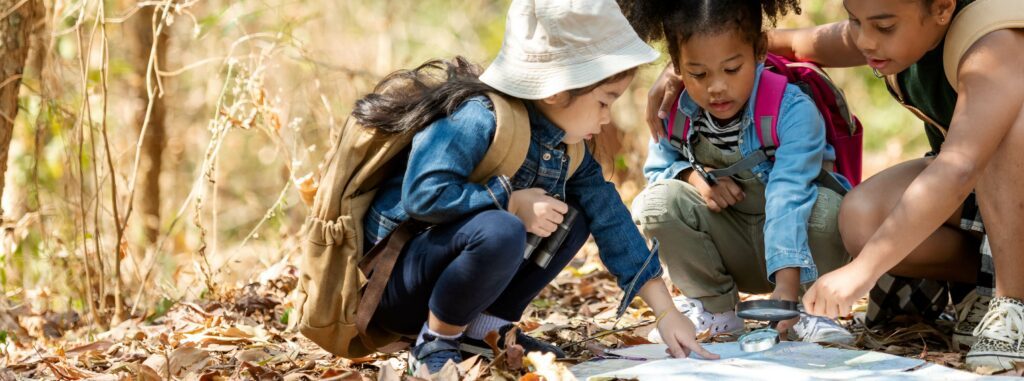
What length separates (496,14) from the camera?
27.8ft

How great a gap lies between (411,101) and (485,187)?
0.32 meters

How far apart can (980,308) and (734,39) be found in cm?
99

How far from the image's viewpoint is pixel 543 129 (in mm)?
2818

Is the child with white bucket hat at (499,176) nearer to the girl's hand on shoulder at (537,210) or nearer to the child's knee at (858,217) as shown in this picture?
the girl's hand on shoulder at (537,210)

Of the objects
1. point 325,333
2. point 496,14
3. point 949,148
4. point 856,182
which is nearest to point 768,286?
point 856,182

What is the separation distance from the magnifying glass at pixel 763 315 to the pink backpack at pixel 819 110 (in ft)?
1.79

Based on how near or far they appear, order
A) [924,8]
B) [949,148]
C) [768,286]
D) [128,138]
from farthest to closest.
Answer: [128,138]
[768,286]
[924,8]
[949,148]

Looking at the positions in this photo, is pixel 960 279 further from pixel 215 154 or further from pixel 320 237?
pixel 215 154

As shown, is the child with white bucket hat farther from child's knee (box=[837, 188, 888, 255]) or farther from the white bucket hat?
child's knee (box=[837, 188, 888, 255])

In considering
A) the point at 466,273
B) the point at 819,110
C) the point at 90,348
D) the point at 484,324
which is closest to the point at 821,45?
the point at 819,110

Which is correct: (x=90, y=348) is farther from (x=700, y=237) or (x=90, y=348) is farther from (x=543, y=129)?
(x=700, y=237)

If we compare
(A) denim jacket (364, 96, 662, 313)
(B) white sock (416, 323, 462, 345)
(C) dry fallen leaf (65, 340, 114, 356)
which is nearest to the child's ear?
(A) denim jacket (364, 96, 662, 313)

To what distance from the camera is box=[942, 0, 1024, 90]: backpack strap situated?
2746mm

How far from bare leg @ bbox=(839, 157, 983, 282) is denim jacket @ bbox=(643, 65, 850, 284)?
12 centimetres
